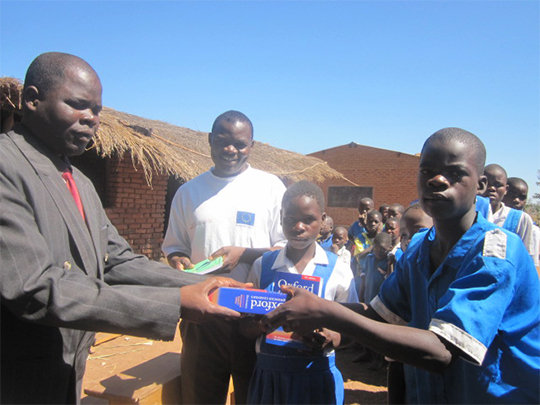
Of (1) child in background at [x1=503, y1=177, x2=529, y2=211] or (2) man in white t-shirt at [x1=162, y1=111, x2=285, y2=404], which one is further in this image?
(1) child in background at [x1=503, y1=177, x2=529, y2=211]

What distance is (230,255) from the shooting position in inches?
103

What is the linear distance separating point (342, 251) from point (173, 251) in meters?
4.15

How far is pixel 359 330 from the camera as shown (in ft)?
5.25

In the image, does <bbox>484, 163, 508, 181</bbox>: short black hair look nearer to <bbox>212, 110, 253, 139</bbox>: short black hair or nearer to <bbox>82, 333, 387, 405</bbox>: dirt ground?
<bbox>82, 333, 387, 405</bbox>: dirt ground

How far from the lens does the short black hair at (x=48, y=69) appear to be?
1792 mm

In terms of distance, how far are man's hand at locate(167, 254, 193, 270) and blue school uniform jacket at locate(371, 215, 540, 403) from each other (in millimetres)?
1631

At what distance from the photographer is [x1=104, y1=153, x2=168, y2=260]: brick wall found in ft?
28.0

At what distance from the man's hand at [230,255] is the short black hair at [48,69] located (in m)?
1.36

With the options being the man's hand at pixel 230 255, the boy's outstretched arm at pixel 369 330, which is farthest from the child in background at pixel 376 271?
the boy's outstretched arm at pixel 369 330

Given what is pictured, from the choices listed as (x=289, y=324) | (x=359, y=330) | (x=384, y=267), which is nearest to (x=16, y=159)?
(x=289, y=324)

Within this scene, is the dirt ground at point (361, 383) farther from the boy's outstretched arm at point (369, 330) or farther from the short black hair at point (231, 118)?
the short black hair at point (231, 118)

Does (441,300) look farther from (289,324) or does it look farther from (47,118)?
(47,118)

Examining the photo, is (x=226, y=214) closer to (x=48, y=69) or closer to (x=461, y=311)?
(x=48, y=69)

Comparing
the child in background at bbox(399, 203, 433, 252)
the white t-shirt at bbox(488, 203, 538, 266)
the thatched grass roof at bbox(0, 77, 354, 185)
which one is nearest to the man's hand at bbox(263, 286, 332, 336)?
the child in background at bbox(399, 203, 433, 252)
